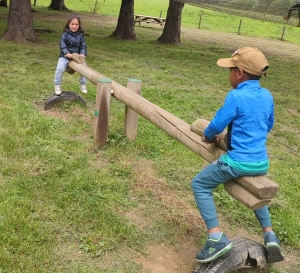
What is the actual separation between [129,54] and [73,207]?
825 centimetres

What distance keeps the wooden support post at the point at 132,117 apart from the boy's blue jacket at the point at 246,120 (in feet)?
7.13

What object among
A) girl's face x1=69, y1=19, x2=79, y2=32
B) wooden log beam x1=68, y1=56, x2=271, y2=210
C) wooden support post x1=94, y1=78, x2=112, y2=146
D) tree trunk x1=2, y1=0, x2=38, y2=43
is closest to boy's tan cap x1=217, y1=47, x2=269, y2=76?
wooden log beam x1=68, y1=56, x2=271, y2=210

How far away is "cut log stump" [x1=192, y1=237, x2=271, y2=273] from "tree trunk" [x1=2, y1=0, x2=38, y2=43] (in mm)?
9152

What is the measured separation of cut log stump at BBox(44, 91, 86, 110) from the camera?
5473 millimetres

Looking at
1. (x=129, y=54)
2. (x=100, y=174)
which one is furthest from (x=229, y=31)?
(x=100, y=174)

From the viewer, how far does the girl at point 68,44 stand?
5.41 meters

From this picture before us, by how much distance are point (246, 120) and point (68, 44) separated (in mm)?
3844

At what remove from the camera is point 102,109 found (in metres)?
4.31

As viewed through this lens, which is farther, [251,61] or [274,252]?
[274,252]

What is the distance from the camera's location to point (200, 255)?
8.14 ft

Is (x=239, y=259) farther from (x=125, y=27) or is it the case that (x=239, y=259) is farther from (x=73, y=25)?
(x=125, y=27)

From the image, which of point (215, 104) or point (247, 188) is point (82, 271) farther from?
point (215, 104)

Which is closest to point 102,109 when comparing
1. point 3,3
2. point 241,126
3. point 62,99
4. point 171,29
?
point 62,99

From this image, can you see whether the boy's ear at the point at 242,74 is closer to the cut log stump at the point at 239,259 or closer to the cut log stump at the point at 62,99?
the cut log stump at the point at 239,259
